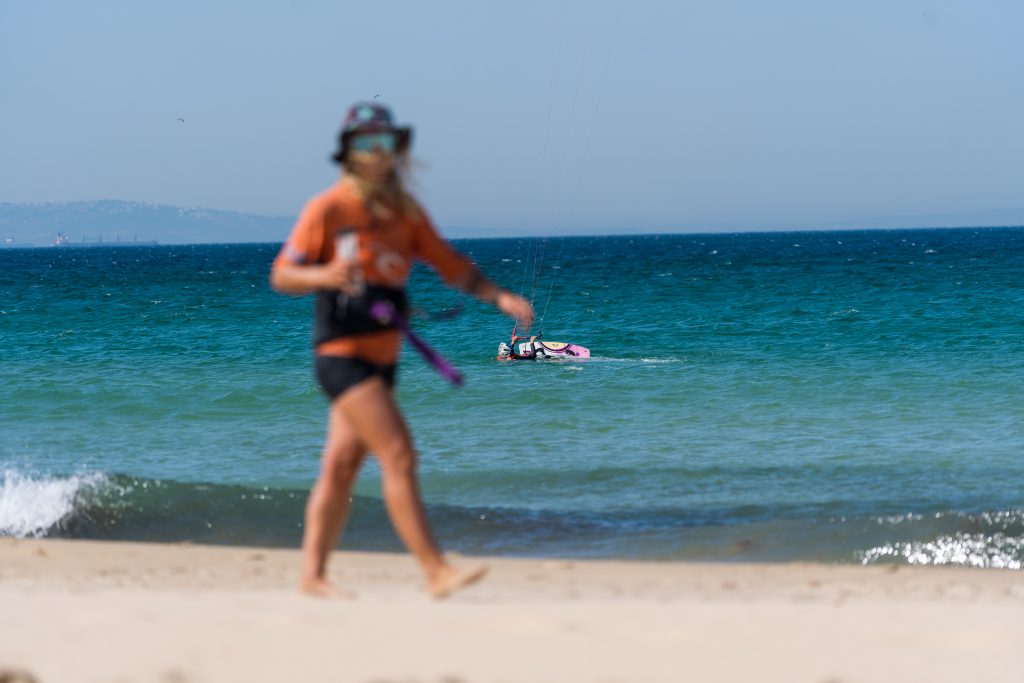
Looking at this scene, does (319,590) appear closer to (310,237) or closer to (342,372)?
(342,372)

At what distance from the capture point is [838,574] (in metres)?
7.20

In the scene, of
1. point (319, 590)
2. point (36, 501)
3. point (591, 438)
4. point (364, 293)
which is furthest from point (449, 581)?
point (591, 438)

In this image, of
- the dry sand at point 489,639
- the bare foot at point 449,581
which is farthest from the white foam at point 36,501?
the bare foot at point 449,581

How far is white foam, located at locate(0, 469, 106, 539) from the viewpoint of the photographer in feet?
30.3

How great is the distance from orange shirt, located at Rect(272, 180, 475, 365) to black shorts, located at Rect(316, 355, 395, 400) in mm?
22

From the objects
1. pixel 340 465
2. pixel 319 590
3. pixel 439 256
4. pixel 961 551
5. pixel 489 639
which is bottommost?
pixel 961 551

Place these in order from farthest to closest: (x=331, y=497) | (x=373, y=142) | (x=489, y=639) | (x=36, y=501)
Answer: (x=36, y=501)
(x=331, y=497)
(x=373, y=142)
(x=489, y=639)

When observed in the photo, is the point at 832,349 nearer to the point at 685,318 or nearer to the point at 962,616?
the point at 685,318

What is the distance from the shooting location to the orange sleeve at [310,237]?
4.34 meters

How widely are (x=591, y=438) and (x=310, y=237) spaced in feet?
29.6

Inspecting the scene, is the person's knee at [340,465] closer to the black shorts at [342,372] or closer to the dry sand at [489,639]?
the black shorts at [342,372]

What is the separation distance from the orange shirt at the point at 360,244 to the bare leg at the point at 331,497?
217 millimetres

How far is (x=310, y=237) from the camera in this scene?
436cm

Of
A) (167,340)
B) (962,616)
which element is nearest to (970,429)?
(962,616)
